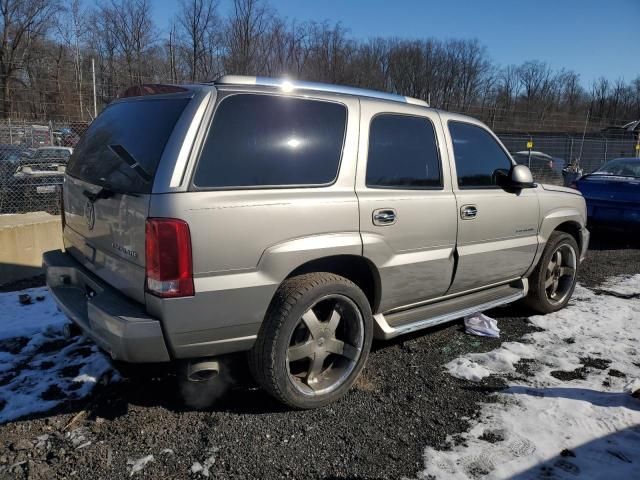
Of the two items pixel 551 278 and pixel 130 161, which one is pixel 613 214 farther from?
pixel 130 161

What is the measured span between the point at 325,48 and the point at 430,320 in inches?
1024

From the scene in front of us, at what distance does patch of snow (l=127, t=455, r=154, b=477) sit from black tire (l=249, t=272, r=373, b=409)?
2.32ft

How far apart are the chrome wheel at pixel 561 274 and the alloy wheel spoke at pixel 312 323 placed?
2.93 meters

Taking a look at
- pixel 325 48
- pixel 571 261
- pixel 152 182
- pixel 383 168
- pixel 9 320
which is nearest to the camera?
pixel 152 182

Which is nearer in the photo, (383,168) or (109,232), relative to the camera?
(109,232)

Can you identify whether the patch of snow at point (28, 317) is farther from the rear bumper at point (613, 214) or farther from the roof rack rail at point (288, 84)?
the rear bumper at point (613, 214)

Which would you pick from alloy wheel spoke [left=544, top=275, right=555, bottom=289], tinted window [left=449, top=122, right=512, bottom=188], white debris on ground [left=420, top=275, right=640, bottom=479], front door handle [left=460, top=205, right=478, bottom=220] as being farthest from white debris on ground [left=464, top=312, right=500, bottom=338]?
tinted window [left=449, top=122, right=512, bottom=188]

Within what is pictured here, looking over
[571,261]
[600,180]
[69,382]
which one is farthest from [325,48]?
[69,382]

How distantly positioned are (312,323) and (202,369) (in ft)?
2.32

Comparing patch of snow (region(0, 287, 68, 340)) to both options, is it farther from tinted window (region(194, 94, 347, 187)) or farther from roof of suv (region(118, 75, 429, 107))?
tinted window (region(194, 94, 347, 187))

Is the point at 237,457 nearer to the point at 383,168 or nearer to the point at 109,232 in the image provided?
the point at 109,232

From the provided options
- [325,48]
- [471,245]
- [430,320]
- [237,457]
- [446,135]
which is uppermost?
[325,48]

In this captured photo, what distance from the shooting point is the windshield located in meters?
9.12

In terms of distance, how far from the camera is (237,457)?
2670 millimetres
